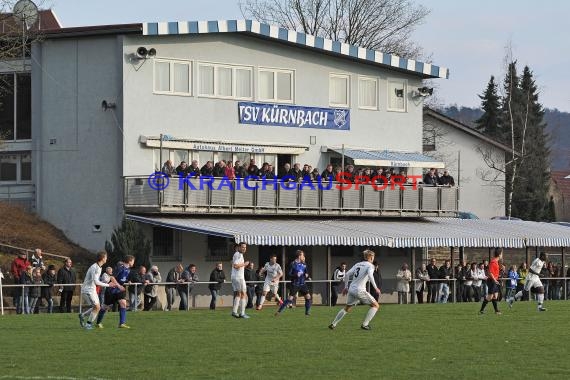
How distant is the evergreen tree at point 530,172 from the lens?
80.4 meters

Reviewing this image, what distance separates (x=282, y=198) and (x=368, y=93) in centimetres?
770

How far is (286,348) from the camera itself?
68.4 ft

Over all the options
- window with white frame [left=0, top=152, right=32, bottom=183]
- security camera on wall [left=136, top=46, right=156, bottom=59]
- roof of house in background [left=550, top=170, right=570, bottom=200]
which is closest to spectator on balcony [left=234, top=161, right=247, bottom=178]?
security camera on wall [left=136, top=46, right=156, bottom=59]

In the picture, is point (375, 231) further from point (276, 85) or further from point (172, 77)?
point (172, 77)

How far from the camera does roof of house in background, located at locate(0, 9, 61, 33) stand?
40.2 metres

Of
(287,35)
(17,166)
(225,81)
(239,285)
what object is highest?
(287,35)

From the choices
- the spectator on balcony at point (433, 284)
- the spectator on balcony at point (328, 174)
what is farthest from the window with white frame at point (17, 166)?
the spectator on balcony at point (433, 284)

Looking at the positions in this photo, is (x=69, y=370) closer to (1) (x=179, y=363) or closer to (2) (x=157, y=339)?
(1) (x=179, y=363)

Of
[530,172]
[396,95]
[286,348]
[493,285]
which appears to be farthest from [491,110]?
[286,348]

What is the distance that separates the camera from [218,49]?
152 feet

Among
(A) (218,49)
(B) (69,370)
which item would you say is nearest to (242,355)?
(B) (69,370)

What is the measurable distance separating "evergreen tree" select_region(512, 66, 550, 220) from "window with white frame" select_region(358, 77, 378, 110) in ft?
85.1

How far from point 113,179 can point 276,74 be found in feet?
26.1

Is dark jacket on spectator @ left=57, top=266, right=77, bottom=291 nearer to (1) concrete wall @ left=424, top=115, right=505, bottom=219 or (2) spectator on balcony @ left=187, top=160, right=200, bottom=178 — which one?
(2) spectator on balcony @ left=187, top=160, right=200, bottom=178
